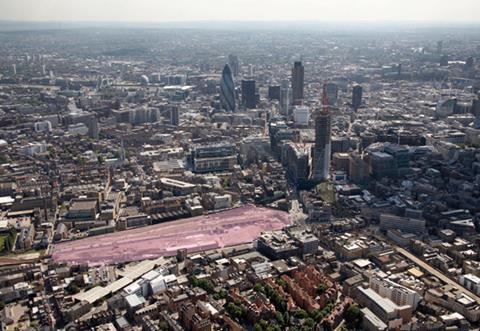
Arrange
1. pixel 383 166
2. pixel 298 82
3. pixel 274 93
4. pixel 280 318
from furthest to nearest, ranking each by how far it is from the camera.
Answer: pixel 274 93
pixel 298 82
pixel 383 166
pixel 280 318

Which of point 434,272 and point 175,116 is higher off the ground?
point 175,116

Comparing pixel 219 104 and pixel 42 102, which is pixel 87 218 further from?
pixel 42 102

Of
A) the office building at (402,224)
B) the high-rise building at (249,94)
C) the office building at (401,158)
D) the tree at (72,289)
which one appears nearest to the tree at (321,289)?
the office building at (402,224)

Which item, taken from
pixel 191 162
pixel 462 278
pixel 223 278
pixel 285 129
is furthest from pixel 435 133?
pixel 223 278

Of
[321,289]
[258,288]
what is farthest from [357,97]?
[258,288]

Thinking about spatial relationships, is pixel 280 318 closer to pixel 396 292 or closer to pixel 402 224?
pixel 396 292

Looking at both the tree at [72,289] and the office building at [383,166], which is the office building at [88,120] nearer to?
the office building at [383,166]
